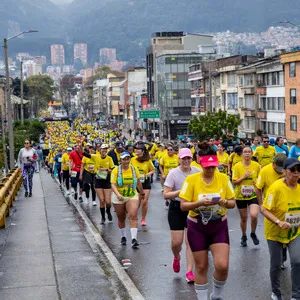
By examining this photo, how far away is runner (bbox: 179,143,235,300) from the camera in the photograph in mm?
7840

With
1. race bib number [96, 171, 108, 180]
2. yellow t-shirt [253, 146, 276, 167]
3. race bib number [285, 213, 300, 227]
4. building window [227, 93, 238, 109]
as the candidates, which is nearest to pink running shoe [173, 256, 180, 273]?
race bib number [285, 213, 300, 227]

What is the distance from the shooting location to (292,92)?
54.6 m

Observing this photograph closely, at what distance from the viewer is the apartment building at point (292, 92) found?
174 feet

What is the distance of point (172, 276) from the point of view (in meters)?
10.4

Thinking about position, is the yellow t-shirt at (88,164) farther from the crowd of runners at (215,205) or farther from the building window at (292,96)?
the building window at (292,96)

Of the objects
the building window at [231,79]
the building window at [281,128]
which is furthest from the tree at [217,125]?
the building window at [231,79]

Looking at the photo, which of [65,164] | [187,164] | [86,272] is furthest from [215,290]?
[65,164]

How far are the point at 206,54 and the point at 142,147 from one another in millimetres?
80122

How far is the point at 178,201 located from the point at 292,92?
45.8 meters

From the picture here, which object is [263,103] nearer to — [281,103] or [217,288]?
[281,103]

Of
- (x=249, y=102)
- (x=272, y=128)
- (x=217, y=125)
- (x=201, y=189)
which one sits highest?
(x=249, y=102)

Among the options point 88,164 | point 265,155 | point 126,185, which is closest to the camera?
point 126,185

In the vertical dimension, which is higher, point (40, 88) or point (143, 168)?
point (40, 88)

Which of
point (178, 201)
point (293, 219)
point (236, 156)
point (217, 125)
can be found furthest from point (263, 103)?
point (293, 219)
